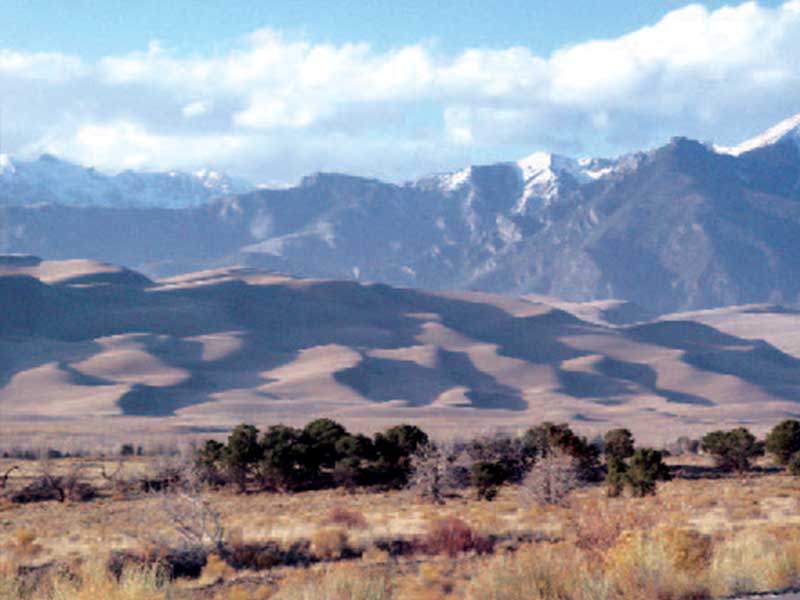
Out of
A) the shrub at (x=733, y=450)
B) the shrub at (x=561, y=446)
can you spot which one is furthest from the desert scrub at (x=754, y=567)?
the shrub at (x=733, y=450)

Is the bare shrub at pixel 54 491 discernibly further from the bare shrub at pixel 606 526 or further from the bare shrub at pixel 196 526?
the bare shrub at pixel 606 526

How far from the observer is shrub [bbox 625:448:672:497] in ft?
112

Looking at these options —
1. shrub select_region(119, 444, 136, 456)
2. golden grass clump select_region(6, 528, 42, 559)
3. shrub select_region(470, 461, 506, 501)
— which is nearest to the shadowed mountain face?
shrub select_region(119, 444, 136, 456)

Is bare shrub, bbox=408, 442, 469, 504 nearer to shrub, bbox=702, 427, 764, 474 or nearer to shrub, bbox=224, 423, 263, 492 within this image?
shrub, bbox=224, 423, 263, 492

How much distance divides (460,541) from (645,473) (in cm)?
1435

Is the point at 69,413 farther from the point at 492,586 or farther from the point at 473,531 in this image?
the point at 492,586

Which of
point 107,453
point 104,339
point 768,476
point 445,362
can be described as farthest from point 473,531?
point 104,339

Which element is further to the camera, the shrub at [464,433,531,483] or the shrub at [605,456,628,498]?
the shrub at [464,433,531,483]

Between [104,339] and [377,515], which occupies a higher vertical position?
[104,339]

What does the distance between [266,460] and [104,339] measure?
12906cm

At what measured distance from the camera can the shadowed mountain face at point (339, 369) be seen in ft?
380


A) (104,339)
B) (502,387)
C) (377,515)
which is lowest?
(377,515)

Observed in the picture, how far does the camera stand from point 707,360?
177m

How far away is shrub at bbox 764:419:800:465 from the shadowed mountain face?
47435 mm
